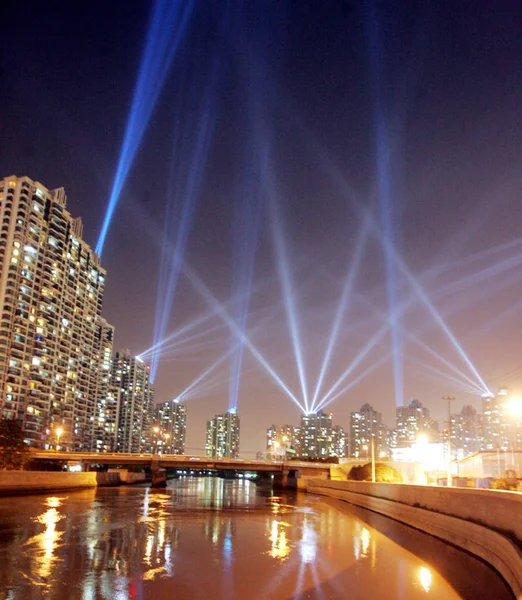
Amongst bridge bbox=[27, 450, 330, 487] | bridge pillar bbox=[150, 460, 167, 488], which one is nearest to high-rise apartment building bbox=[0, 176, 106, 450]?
bridge bbox=[27, 450, 330, 487]

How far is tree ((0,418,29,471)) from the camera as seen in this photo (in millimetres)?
76688

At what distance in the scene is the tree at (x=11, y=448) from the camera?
252 feet

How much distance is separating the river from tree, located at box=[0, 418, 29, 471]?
52.6 m

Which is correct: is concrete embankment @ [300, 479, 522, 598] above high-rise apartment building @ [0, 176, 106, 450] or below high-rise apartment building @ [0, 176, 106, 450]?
below

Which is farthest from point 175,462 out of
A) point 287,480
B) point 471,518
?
point 471,518

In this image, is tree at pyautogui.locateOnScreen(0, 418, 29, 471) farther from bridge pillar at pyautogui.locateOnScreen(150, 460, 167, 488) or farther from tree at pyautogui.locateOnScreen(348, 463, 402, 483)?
tree at pyautogui.locateOnScreen(348, 463, 402, 483)

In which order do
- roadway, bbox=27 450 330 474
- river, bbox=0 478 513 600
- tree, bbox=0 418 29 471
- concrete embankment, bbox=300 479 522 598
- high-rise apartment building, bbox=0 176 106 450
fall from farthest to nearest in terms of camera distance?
high-rise apartment building, bbox=0 176 106 450, roadway, bbox=27 450 330 474, tree, bbox=0 418 29 471, concrete embankment, bbox=300 479 522 598, river, bbox=0 478 513 600

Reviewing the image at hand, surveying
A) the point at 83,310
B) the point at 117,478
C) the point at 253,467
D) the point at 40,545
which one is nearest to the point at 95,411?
the point at 83,310

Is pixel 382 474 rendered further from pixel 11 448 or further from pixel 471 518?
pixel 471 518

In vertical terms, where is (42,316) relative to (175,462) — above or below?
above

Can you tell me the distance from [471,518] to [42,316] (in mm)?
144395

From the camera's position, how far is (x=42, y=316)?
150 meters

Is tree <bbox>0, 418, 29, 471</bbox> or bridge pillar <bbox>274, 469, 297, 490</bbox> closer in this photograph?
tree <bbox>0, 418, 29, 471</bbox>

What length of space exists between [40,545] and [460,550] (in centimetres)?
1553
